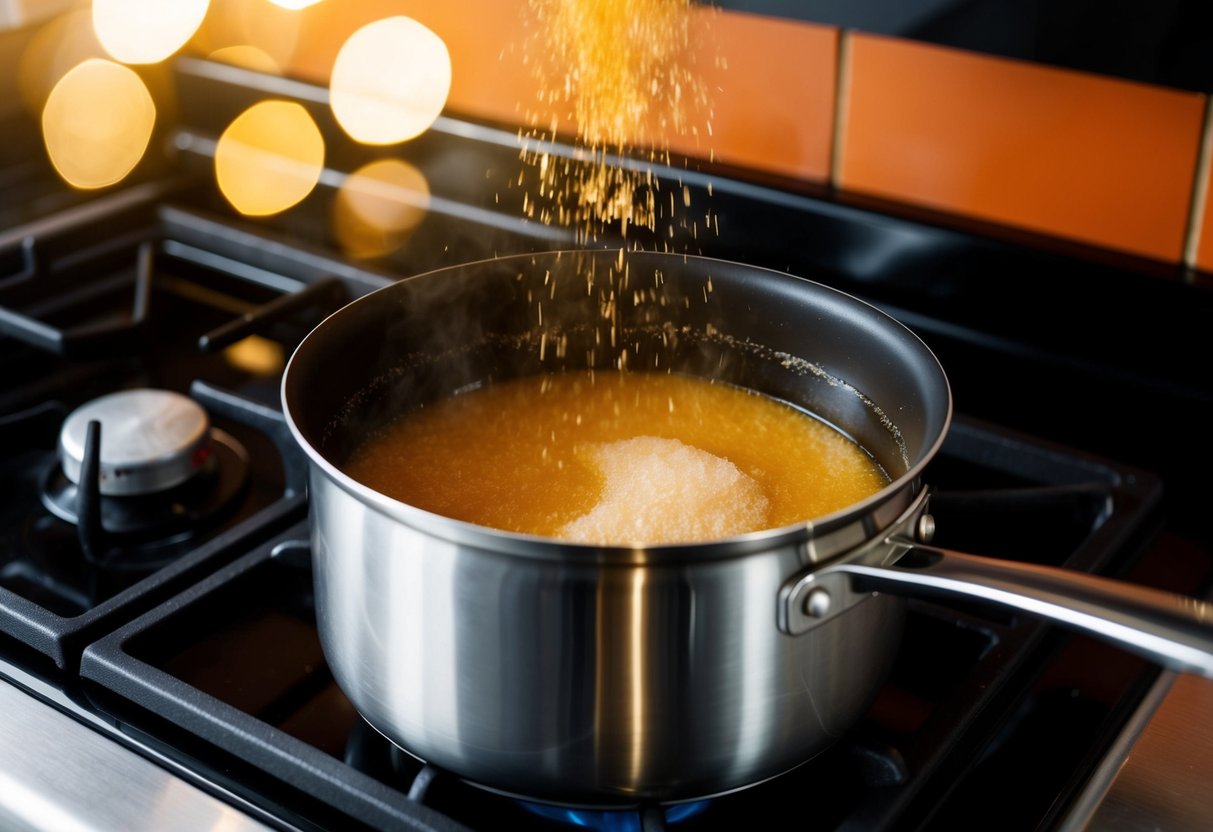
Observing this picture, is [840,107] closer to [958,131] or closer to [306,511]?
[958,131]

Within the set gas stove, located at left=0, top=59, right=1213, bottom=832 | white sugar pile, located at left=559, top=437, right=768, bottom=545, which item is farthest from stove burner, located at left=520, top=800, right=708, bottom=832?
white sugar pile, located at left=559, top=437, right=768, bottom=545

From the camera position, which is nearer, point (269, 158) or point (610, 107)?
point (610, 107)

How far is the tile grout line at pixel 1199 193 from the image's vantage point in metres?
0.76

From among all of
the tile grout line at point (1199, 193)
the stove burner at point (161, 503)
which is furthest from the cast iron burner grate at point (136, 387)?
the tile grout line at point (1199, 193)

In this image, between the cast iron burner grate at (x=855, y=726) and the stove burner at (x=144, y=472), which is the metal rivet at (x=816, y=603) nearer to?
the cast iron burner grate at (x=855, y=726)

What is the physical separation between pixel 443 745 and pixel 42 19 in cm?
98

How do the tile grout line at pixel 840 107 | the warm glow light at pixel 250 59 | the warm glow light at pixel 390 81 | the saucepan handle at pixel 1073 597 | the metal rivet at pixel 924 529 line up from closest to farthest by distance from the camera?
the saucepan handle at pixel 1073 597, the metal rivet at pixel 924 529, the tile grout line at pixel 840 107, the warm glow light at pixel 390 81, the warm glow light at pixel 250 59

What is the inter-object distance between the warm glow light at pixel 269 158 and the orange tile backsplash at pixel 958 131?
Result: 252 mm

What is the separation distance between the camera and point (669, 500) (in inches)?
24.7

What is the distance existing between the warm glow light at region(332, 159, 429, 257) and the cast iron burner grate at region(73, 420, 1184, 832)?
444 millimetres

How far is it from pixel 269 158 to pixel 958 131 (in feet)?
2.13

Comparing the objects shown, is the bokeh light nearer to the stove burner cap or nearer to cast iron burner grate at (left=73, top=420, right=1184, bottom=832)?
the stove burner cap

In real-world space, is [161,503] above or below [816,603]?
below

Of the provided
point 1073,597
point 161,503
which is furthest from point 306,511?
point 1073,597
